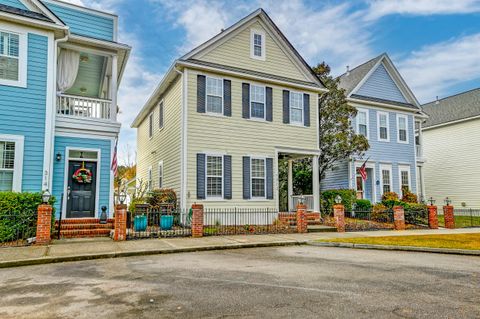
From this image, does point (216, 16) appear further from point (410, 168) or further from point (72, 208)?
point (410, 168)

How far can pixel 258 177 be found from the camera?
16.2 meters

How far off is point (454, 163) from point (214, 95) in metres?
20.0

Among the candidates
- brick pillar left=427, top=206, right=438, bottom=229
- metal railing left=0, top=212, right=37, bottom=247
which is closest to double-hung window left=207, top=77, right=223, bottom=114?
metal railing left=0, top=212, right=37, bottom=247

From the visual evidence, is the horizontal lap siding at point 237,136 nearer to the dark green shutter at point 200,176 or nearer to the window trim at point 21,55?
the dark green shutter at point 200,176

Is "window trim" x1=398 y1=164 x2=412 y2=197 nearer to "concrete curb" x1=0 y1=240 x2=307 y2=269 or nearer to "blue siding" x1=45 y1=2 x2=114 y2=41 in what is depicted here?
"concrete curb" x1=0 y1=240 x2=307 y2=269

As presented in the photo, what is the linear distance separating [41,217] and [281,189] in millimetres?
12985

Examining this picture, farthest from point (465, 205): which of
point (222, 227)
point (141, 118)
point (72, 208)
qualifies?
point (72, 208)

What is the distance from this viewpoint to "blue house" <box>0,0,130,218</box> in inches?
450

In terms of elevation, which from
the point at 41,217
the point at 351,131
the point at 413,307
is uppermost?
the point at 351,131

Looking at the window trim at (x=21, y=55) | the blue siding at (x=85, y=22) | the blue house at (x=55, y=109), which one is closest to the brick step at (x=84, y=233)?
the blue house at (x=55, y=109)

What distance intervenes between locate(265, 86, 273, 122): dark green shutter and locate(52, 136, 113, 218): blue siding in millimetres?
7435

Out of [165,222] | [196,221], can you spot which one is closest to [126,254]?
[196,221]

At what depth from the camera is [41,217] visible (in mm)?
10094

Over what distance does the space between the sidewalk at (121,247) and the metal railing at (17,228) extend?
84cm
